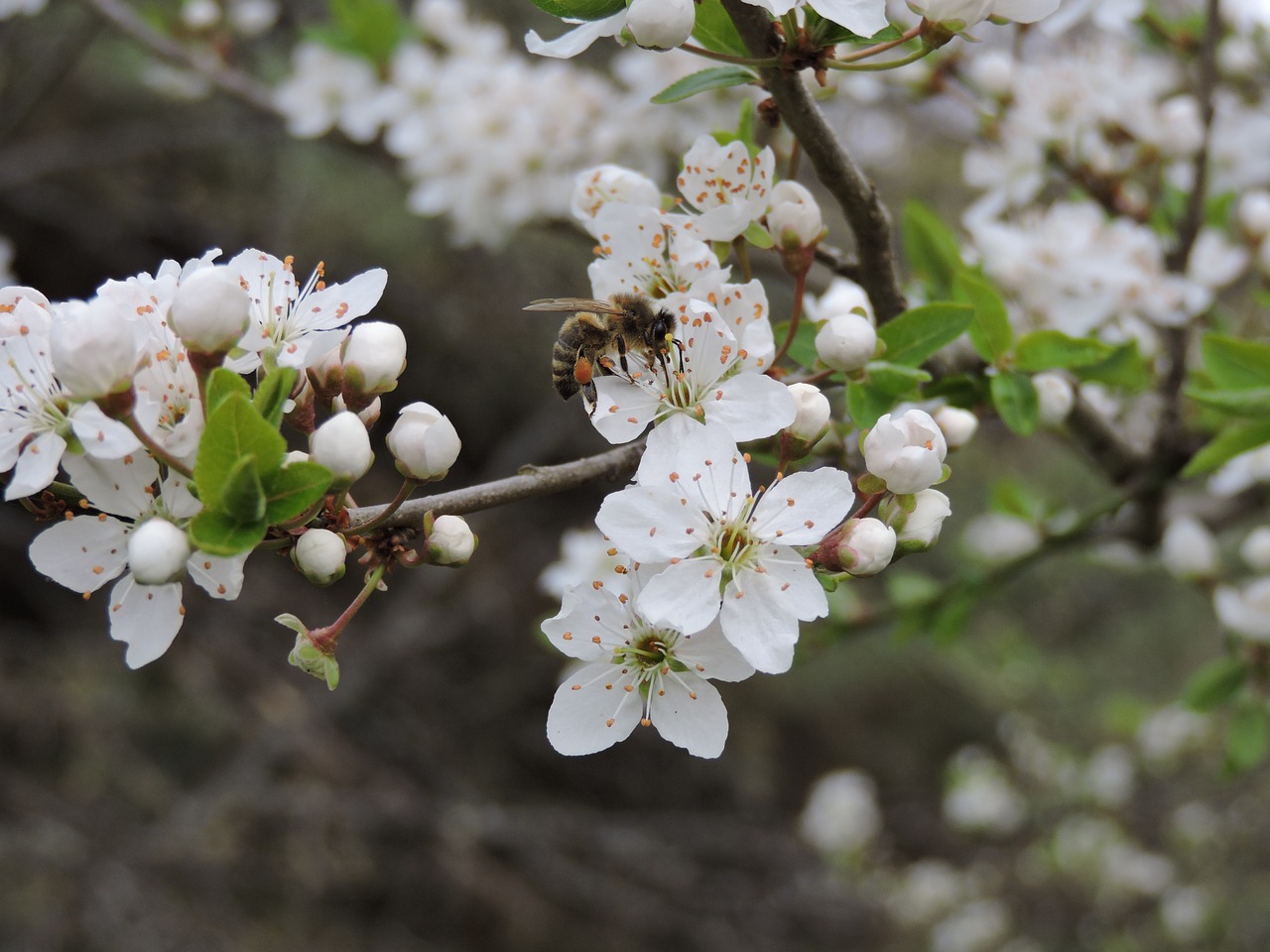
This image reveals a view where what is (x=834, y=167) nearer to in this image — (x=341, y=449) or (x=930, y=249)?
(x=930, y=249)

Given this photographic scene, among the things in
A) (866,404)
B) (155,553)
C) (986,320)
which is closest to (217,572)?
(155,553)

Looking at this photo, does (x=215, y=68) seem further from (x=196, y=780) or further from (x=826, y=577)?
(x=196, y=780)

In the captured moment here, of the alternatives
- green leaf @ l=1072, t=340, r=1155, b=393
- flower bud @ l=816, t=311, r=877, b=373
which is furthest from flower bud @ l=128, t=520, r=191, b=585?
green leaf @ l=1072, t=340, r=1155, b=393

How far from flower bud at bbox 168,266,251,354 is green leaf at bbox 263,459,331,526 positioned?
0.49 ft

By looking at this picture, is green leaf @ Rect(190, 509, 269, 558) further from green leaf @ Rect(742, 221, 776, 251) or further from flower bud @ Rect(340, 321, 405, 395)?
green leaf @ Rect(742, 221, 776, 251)

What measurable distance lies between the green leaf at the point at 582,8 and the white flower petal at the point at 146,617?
737mm

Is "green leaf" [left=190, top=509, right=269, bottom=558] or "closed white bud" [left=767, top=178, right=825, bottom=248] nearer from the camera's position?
"green leaf" [left=190, top=509, right=269, bottom=558]

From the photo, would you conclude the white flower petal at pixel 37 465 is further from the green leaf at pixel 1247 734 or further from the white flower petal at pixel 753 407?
the green leaf at pixel 1247 734

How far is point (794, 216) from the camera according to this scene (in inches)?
51.2

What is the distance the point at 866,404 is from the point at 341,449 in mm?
627

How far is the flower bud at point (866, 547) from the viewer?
3.34ft

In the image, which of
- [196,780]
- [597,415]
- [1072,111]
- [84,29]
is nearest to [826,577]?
[597,415]

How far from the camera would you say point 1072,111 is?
7.49ft

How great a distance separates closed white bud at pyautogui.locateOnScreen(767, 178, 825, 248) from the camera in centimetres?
130
